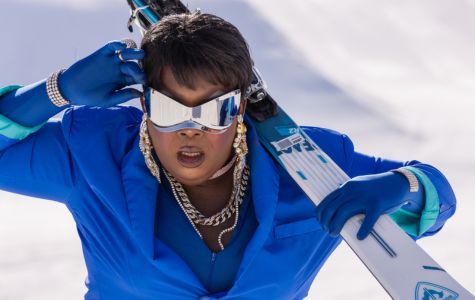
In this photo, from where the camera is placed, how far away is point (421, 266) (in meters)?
2.64

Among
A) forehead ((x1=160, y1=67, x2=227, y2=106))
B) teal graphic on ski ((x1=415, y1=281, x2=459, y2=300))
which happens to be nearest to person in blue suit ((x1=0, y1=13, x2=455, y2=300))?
forehead ((x1=160, y1=67, x2=227, y2=106))

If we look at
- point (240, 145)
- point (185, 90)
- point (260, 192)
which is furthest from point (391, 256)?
point (185, 90)

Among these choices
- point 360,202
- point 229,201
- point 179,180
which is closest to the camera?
point 360,202

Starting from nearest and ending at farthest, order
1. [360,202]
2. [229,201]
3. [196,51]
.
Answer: [196,51], [360,202], [229,201]

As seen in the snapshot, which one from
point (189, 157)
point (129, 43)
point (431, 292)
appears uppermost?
point (129, 43)

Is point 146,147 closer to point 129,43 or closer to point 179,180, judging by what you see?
point 179,180

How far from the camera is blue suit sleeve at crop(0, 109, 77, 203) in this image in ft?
8.59

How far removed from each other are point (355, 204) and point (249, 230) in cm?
35

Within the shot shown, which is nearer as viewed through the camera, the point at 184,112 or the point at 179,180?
the point at 184,112

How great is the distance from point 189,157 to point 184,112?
0.14 metres

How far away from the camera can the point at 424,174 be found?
2.79 metres

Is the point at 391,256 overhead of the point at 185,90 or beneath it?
beneath

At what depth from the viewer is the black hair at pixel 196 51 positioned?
98.1 inches

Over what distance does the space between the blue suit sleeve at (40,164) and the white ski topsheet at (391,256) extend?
27.7 inches
